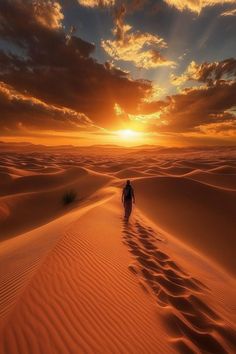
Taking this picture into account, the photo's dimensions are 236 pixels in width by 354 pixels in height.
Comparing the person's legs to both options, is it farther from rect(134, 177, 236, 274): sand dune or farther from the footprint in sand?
the footprint in sand

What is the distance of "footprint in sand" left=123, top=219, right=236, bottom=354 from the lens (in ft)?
11.0

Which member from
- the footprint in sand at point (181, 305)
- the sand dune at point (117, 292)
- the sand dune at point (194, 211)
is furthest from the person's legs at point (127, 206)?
the footprint in sand at point (181, 305)

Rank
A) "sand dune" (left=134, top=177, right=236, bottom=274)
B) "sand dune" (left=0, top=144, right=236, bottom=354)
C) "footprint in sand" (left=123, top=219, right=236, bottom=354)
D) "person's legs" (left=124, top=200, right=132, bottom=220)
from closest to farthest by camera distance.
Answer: "sand dune" (left=0, top=144, right=236, bottom=354) → "footprint in sand" (left=123, top=219, right=236, bottom=354) → "person's legs" (left=124, top=200, right=132, bottom=220) → "sand dune" (left=134, top=177, right=236, bottom=274)

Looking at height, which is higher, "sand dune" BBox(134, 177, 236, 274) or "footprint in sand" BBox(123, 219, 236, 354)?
"footprint in sand" BBox(123, 219, 236, 354)

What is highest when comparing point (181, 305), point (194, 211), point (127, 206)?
point (181, 305)

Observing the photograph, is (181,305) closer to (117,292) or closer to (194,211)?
(117,292)

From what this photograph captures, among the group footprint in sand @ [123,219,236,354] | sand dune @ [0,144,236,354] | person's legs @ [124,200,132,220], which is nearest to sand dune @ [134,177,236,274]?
sand dune @ [0,144,236,354]

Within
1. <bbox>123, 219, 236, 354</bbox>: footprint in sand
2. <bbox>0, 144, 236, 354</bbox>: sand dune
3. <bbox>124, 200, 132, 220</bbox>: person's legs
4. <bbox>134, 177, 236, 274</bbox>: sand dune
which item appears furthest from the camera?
<bbox>134, 177, 236, 274</bbox>: sand dune

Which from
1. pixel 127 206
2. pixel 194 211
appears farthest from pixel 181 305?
pixel 194 211

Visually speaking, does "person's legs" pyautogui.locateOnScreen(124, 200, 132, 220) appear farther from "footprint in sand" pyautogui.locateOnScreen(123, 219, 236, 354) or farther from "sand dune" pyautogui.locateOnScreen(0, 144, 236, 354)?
"footprint in sand" pyautogui.locateOnScreen(123, 219, 236, 354)

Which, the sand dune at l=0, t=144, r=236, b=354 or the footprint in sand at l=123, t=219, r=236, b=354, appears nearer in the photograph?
the sand dune at l=0, t=144, r=236, b=354

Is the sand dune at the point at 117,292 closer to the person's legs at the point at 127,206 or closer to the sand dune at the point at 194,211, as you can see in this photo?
the sand dune at the point at 194,211

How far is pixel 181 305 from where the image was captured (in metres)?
4.18

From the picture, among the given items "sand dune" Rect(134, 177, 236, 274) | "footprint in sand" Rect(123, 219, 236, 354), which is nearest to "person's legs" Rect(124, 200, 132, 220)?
"sand dune" Rect(134, 177, 236, 274)
